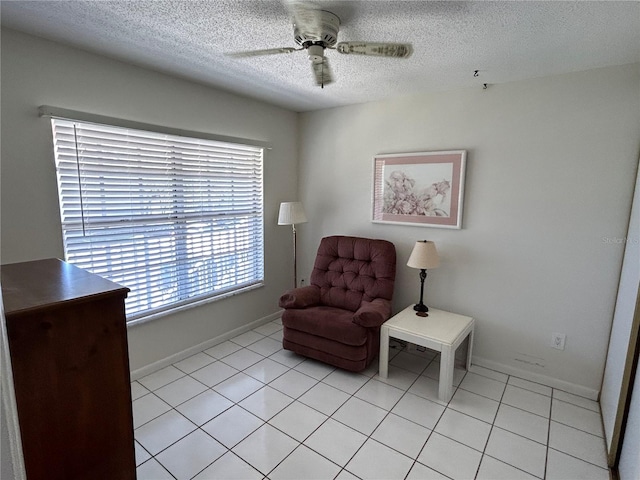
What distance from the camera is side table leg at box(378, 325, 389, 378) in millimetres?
2586

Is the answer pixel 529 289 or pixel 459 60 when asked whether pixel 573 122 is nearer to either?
pixel 459 60

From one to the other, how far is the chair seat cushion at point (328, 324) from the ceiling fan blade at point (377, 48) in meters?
1.87

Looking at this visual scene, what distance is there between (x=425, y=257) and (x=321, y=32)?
1.79m

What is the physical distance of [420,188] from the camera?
2.95 m

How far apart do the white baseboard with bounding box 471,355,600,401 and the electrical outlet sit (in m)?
0.26

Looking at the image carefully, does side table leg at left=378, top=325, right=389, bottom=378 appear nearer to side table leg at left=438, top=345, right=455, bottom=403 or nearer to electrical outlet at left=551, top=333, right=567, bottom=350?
side table leg at left=438, top=345, right=455, bottom=403

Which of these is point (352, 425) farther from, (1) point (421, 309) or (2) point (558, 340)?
(2) point (558, 340)

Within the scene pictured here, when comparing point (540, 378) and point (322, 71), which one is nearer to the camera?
point (322, 71)

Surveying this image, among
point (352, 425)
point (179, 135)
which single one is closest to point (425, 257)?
point (352, 425)

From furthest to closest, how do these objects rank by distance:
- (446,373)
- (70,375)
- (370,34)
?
1. (446,373)
2. (370,34)
3. (70,375)

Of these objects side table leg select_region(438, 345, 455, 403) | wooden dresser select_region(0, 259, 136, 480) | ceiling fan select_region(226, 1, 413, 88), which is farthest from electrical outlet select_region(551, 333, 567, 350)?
wooden dresser select_region(0, 259, 136, 480)

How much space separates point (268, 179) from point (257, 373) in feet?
6.33

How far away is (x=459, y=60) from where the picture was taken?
7.00ft

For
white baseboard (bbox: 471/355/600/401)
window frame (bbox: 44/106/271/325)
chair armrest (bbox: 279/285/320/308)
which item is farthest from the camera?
chair armrest (bbox: 279/285/320/308)
